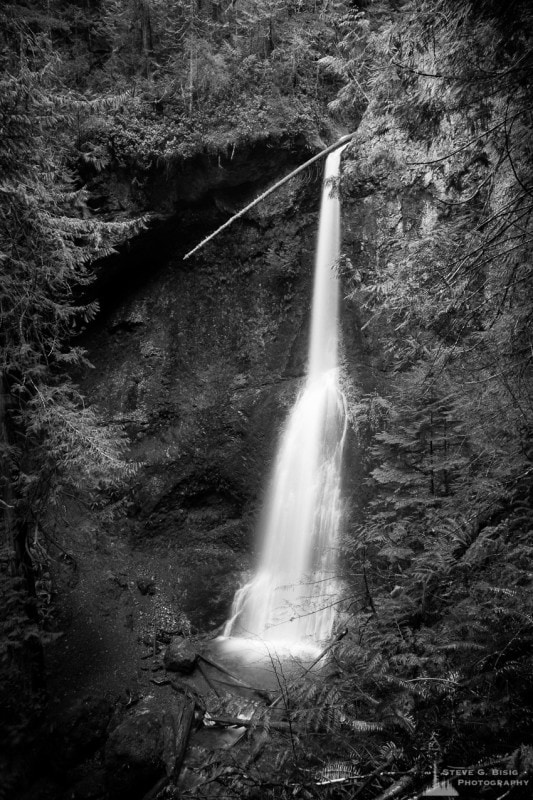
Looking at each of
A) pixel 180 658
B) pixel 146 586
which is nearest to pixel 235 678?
pixel 180 658

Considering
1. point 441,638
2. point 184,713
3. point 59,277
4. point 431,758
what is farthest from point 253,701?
point 59,277

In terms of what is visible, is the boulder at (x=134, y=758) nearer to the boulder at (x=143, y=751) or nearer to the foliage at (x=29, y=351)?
the boulder at (x=143, y=751)

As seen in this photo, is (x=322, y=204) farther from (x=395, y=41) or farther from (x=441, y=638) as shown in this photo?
(x=441, y=638)

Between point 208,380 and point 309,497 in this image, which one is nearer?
point 309,497

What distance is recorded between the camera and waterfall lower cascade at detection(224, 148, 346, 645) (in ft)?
27.4

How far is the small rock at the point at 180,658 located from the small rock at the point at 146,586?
192cm

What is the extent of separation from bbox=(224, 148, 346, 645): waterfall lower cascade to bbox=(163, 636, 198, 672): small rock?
1.43 m

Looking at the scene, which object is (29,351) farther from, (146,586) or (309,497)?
(309,497)

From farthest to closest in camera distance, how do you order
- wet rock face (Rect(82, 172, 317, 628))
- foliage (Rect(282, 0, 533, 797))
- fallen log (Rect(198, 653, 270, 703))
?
wet rock face (Rect(82, 172, 317, 628)) → fallen log (Rect(198, 653, 270, 703)) → foliage (Rect(282, 0, 533, 797))

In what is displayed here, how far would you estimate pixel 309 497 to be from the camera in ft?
30.7

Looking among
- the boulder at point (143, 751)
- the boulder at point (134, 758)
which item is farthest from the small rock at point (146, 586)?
the boulder at point (134, 758)

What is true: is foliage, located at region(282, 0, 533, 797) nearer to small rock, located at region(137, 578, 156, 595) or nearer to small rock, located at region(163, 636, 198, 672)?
small rock, located at region(163, 636, 198, 672)

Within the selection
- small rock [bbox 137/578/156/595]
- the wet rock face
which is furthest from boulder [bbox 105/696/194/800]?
the wet rock face

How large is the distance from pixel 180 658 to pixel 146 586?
2.53m
